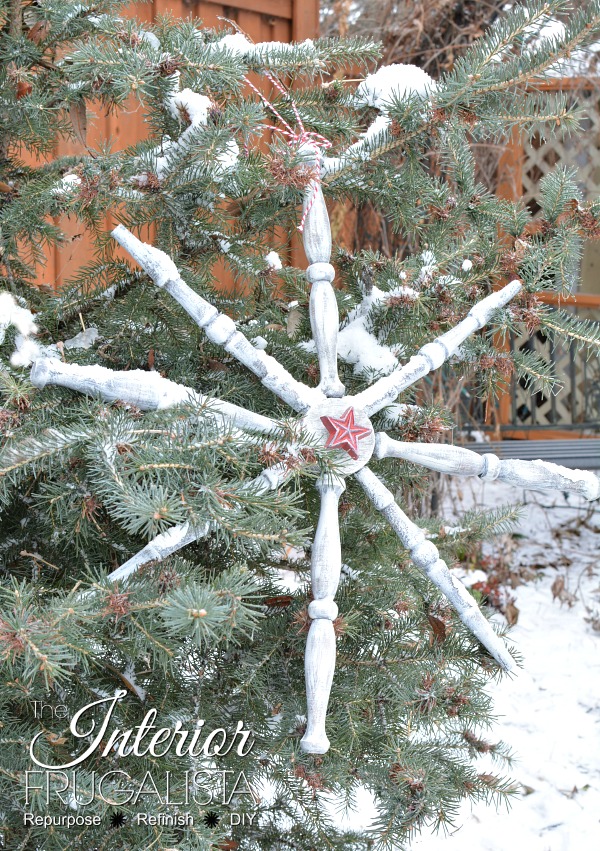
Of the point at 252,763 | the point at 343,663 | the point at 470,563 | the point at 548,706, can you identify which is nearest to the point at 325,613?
the point at 343,663

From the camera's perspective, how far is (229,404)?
2.76 feet

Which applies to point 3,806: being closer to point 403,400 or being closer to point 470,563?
point 403,400

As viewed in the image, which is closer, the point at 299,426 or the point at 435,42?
the point at 299,426

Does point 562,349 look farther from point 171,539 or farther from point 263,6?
point 171,539

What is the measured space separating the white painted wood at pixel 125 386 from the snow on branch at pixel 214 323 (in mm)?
74

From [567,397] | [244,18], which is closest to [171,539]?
[244,18]

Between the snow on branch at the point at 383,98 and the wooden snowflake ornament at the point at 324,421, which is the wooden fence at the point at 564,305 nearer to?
the snow on branch at the point at 383,98

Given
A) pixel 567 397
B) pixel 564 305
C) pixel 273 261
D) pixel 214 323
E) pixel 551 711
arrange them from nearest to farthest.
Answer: pixel 214 323 < pixel 273 261 < pixel 551 711 < pixel 564 305 < pixel 567 397

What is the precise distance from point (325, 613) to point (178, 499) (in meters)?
0.24

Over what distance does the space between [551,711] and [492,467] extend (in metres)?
1.72

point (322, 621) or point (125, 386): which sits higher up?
point (125, 386)

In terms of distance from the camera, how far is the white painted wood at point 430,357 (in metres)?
0.93

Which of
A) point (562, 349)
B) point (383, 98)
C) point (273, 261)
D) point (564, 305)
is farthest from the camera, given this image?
point (564, 305)

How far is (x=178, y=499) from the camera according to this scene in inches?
28.2
